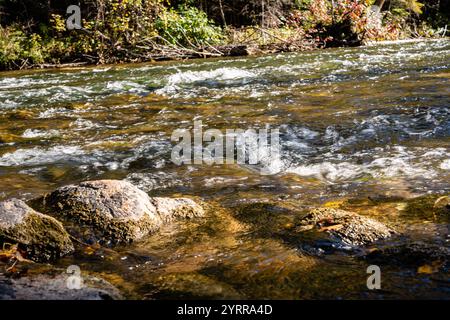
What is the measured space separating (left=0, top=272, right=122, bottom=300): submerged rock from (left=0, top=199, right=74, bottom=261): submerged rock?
0.38 m

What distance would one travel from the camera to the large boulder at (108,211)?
103 inches

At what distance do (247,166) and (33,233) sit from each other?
7.41 ft

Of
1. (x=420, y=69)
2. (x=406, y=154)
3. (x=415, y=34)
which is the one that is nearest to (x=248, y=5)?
(x=415, y=34)

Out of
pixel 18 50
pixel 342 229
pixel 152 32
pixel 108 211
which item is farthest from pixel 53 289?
pixel 152 32

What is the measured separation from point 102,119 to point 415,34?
19632 millimetres

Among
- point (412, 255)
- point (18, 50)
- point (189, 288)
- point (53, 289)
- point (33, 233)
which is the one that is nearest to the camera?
point (53, 289)

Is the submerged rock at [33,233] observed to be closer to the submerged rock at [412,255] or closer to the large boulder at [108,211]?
the large boulder at [108,211]

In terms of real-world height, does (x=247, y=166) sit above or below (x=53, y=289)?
below

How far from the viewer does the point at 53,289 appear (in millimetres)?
1819

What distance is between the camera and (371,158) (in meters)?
4.10

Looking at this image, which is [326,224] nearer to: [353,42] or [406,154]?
[406,154]

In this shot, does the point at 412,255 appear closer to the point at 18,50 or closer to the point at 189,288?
the point at 189,288

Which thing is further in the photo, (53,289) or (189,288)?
(189,288)

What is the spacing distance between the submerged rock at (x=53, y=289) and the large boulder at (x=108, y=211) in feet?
2.03
